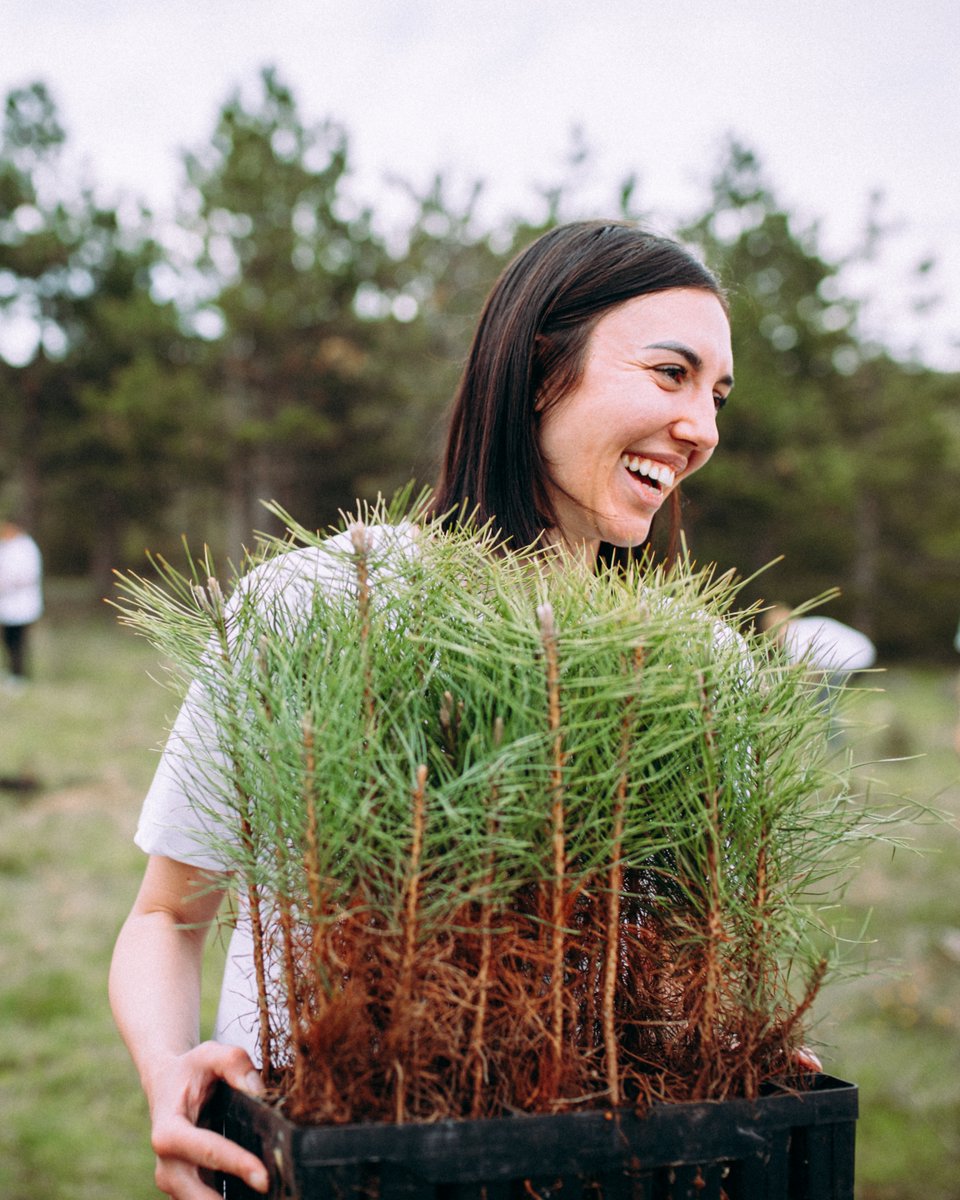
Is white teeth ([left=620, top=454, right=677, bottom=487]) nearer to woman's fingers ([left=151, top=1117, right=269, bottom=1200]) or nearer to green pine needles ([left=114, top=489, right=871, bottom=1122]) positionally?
green pine needles ([left=114, top=489, right=871, bottom=1122])

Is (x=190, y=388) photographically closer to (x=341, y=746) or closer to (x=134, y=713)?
(x=134, y=713)

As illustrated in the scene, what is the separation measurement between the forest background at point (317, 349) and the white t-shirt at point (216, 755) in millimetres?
14052

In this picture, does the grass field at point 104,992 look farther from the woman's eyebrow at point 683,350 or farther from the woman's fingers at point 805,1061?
the woman's eyebrow at point 683,350

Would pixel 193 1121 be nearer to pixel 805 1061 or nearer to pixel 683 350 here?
pixel 805 1061

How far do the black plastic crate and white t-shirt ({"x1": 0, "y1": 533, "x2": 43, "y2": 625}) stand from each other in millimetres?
9908

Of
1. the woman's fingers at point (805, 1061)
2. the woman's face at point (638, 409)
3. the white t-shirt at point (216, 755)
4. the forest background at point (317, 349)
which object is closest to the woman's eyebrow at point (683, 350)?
the woman's face at point (638, 409)

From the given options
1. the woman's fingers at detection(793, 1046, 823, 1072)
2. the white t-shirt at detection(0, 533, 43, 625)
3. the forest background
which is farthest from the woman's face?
the forest background

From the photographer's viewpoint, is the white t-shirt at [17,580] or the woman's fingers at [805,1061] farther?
the white t-shirt at [17,580]

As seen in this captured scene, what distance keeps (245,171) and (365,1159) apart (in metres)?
16.7

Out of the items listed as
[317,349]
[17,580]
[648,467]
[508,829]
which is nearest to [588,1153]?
[508,829]

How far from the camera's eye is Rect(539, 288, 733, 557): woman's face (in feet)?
4.50

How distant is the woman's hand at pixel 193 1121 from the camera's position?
81 centimetres

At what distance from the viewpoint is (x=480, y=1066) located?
28.5 inches

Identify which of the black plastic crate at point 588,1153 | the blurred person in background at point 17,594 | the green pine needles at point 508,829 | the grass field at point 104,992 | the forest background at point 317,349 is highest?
the forest background at point 317,349
